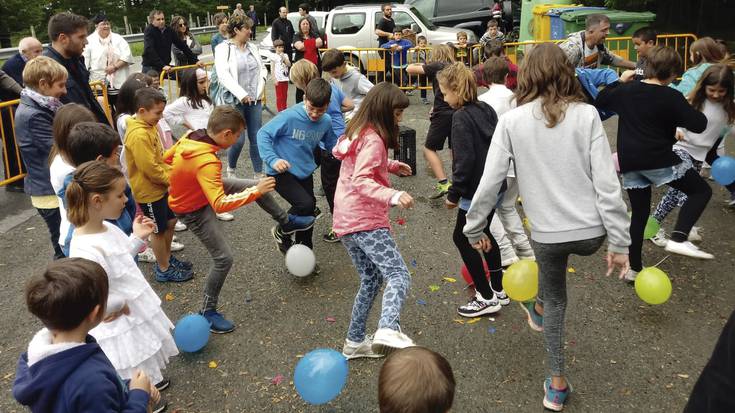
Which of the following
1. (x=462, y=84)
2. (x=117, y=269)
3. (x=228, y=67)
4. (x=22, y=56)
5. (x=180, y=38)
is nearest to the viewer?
(x=117, y=269)

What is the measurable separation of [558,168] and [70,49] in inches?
181

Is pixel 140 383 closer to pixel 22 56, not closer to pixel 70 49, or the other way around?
pixel 70 49

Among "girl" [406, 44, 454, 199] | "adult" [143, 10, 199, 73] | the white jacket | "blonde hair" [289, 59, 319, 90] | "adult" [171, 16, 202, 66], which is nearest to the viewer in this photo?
"blonde hair" [289, 59, 319, 90]

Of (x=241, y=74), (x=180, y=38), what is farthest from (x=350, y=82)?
(x=180, y=38)

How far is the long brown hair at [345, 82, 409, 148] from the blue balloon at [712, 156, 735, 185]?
12.5 ft

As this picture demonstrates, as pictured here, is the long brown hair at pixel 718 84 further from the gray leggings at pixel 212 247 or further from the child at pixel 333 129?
the gray leggings at pixel 212 247

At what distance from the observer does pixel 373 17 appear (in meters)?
16.0

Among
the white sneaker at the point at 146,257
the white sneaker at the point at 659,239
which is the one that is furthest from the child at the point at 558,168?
the white sneaker at the point at 146,257

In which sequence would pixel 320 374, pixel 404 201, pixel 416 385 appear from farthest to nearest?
pixel 404 201, pixel 320 374, pixel 416 385

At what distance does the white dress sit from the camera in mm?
2979

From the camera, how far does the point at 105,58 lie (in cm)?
942

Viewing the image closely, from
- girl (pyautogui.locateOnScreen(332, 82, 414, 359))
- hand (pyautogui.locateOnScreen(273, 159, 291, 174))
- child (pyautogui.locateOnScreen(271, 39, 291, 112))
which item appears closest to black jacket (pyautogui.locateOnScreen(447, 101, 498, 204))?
girl (pyautogui.locateOnScreen(332, 82, 414, 359))

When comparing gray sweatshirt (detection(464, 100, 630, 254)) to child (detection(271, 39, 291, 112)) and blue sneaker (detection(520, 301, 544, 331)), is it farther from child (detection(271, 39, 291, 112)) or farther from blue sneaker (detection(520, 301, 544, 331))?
child (detection(271, 39, 291, 112))

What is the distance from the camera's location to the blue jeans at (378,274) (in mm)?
3369
